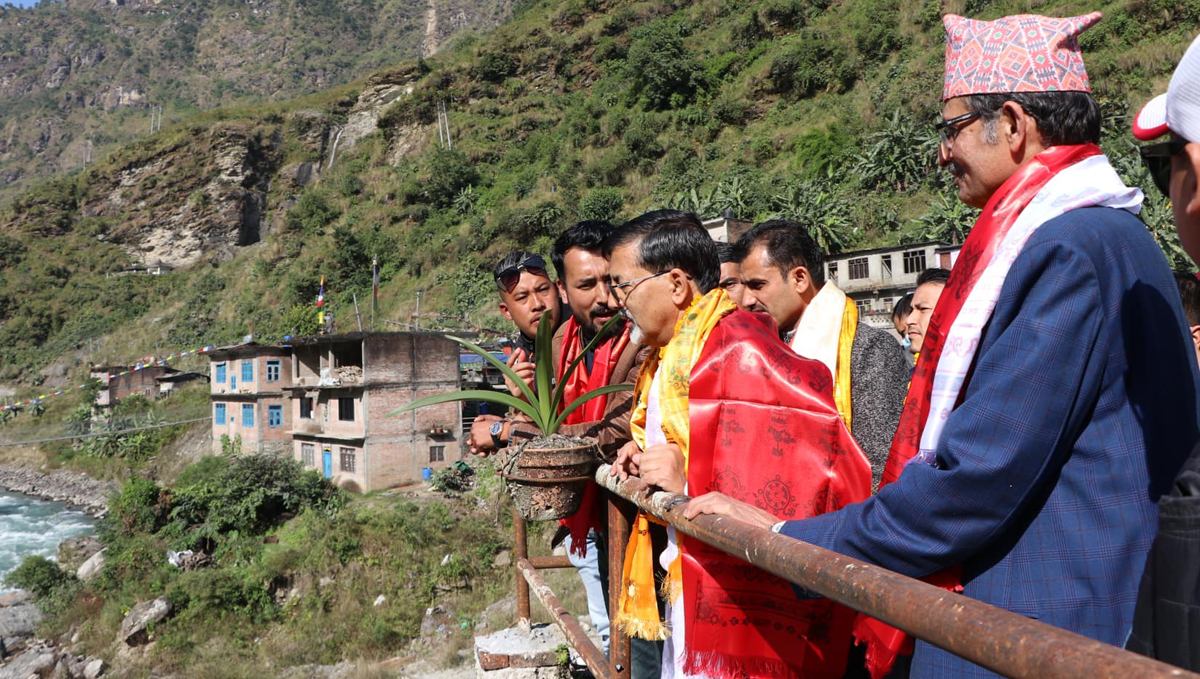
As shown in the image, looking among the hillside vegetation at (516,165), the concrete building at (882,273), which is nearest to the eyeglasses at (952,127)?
the hillside vegetation at (516,165)

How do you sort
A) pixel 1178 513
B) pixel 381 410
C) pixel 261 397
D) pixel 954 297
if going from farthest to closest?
pixel 261 397
pixel 381 410
pixel 954 297
pixel 1178 513

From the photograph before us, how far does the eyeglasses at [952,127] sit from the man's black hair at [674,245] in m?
0.84

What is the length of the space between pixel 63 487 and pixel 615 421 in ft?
127

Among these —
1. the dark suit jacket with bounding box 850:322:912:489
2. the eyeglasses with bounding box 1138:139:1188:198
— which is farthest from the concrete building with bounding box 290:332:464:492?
the eyeglasses with bounding box 1138:139:1188:198

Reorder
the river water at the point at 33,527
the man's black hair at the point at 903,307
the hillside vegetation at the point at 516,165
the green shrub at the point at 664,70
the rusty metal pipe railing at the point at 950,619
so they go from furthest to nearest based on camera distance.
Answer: the green shrub at the point at 664,70 → the hillside vegetation at the point at 516,165 → the river water at the point at 33,527 → the man's black hair at the point at 903,307 → the rusty metal pipe railing at the point at 950,619

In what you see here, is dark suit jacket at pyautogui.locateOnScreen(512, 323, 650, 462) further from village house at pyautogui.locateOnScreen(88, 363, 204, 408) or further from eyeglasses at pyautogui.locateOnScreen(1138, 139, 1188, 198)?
village house at pyautogui.locateOnScreen(88, 363, 204, 408)

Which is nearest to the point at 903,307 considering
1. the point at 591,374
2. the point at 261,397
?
the point at 591,374

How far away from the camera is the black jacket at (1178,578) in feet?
2.68

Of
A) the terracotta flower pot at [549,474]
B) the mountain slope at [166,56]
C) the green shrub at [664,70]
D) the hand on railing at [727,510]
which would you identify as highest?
the mountain slope at [166,56]

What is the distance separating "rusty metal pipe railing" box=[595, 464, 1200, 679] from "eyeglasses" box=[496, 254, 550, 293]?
8.71 feet

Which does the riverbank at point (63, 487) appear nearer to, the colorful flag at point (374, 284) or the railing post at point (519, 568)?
the colorful flag at point (374, 284)

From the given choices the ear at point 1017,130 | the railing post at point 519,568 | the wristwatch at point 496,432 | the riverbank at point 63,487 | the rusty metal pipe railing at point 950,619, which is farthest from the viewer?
the riverbank at point 63,487

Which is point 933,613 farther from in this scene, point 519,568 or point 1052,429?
point 519,568

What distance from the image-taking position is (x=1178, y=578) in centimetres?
84
